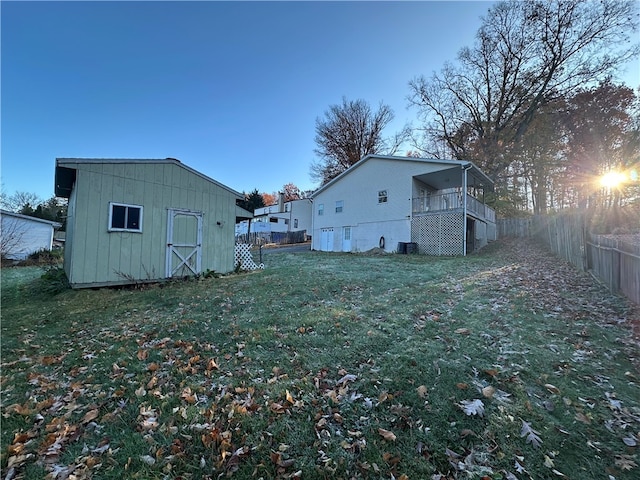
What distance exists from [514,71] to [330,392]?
97.6 feet

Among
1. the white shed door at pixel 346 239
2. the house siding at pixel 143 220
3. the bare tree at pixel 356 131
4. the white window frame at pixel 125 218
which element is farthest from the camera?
the bare tree at pixel 356 131

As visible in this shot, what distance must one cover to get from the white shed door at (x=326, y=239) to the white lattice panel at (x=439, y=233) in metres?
7.00

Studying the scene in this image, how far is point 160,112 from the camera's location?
1254 cm

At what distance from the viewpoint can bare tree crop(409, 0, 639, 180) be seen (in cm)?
2031

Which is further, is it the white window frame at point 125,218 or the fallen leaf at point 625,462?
the white window frame at point 125,218

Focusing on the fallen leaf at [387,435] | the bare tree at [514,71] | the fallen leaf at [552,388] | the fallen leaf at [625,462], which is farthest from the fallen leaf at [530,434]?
the bare tree at [514,71]

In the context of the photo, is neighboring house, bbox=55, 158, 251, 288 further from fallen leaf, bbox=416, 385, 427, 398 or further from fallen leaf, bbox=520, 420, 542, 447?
fallen leaf, bbox=520, 420, 542, 447

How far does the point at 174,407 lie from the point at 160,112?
1316 centimetres

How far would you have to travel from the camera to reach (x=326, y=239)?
23578mm

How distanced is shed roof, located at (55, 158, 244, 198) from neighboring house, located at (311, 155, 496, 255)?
36.3 feet

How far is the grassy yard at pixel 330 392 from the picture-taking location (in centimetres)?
219

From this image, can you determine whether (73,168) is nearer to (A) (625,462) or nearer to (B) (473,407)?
(B) (473,407)

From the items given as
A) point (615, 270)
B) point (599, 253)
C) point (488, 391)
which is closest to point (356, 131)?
point (599, 253)

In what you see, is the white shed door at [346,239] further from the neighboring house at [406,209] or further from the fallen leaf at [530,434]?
the fallen leaf at [530,434]
